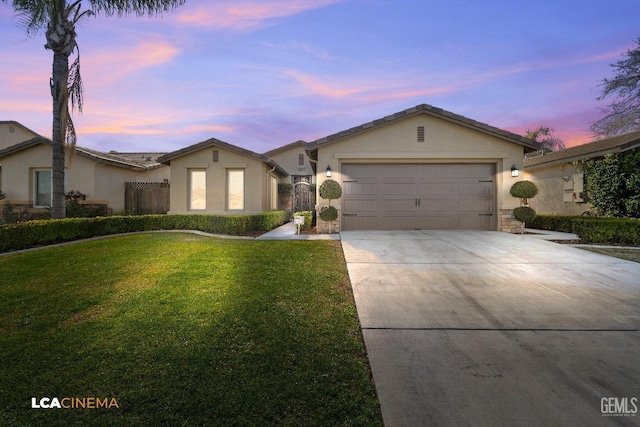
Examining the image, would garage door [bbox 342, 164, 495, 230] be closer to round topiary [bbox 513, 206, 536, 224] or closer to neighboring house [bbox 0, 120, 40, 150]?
round topiary [bbox 513, 206, 536, 224]

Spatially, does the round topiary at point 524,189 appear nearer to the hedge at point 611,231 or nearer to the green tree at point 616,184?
the hedge at point 611,231

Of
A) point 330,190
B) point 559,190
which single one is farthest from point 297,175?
point 559,190

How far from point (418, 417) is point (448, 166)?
1010cm

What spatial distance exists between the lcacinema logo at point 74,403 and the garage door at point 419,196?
359 inches

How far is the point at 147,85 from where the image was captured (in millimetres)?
13312

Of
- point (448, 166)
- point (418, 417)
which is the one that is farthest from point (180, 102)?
point (418, 417)

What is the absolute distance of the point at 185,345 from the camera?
114 inches

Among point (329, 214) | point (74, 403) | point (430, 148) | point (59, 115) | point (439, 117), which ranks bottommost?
point (74, 403)

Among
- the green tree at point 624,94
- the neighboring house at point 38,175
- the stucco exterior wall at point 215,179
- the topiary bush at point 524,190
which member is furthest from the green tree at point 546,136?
the neighboring house at point 38,175

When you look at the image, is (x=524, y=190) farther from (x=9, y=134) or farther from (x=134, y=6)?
(x=9, y=134)

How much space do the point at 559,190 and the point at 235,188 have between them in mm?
13871

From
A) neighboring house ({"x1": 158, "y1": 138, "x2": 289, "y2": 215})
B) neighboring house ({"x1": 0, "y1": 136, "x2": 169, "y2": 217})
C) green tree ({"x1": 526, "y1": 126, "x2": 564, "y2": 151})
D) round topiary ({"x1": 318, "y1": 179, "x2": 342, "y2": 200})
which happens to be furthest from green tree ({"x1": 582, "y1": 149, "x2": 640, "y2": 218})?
green tree ({"x1": 526, "y1": 126, "x2": 564, "y2": 151})

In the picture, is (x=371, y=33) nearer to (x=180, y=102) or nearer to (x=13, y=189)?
(x=180, y=102)

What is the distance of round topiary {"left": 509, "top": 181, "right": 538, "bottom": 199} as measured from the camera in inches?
390
